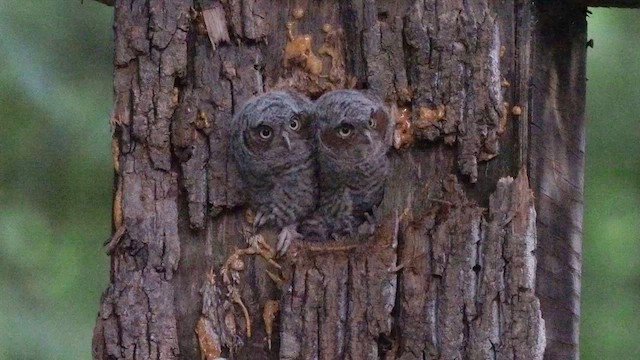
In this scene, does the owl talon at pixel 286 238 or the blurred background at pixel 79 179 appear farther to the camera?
the blurred background at pixel 79 179

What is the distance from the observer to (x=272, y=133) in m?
2.15

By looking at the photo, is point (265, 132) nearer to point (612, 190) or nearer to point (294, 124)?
point (294, 124)

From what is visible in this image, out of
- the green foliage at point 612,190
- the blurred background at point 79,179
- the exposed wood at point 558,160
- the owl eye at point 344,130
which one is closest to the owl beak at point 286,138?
the owl eye at point 344,130

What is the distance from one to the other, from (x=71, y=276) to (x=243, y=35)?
6.85 feet

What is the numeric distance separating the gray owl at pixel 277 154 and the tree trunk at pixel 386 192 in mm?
48

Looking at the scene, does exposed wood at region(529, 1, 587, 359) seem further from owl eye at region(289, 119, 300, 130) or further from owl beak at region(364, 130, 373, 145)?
owl eye at region(289, 119, 300, 130)

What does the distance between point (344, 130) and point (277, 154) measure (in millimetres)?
144

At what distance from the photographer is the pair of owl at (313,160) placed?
83.9 inches

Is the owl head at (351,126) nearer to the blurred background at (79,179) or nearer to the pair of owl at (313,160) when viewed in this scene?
the pair of owl at (313,160)

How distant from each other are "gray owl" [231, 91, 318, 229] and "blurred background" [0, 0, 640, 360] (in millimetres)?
1639

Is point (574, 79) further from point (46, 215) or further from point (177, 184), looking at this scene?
point (46, 215)

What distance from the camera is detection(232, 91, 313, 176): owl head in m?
2.14

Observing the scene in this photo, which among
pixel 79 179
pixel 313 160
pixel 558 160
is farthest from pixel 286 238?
pixel 79 179

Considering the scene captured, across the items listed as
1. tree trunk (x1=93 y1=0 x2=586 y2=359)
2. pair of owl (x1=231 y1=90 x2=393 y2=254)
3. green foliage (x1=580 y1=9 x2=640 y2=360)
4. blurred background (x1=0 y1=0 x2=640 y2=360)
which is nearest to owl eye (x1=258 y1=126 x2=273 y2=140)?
pair of owl (x1=231 y1=90 x2=393 y2=254)
